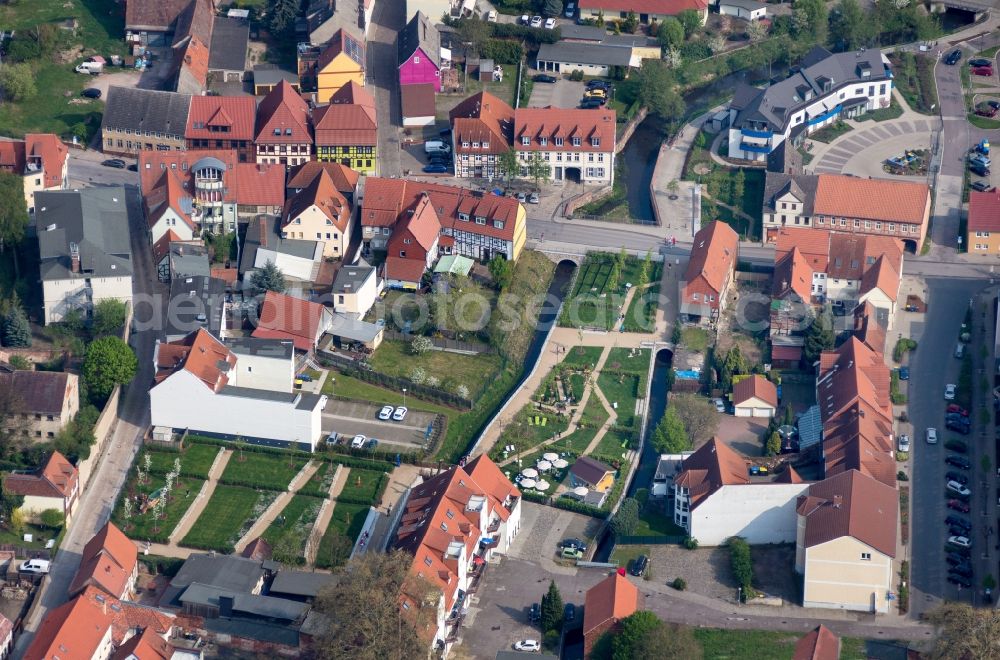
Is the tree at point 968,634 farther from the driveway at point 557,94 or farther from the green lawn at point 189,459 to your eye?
the driveway at point 557,94

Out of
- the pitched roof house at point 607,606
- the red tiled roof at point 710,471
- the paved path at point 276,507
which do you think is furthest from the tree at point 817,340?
the paved path at point 276,507

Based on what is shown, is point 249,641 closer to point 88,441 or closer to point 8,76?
point 88,441

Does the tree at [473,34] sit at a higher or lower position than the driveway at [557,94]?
higher

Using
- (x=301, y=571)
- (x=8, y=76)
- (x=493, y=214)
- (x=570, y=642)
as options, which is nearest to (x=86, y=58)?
(x=8, y=76)

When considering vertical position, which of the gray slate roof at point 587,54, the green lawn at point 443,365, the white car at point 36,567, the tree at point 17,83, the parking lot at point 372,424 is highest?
the gray slate roof at point 587,54

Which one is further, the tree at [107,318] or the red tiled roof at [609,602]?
the tree at [107,318]

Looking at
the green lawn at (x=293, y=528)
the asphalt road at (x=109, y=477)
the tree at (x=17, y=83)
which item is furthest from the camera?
the tree at (x=17, y=83)

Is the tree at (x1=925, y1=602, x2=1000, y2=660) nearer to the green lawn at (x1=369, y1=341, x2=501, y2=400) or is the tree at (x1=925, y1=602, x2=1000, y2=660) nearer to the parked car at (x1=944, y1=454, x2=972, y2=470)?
the parked car at (x1=944, y1=454, x2=972, y2=470)
